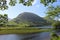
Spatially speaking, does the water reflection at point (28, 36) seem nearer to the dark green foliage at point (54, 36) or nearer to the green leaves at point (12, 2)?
the dark green foliage at point (54, 36)

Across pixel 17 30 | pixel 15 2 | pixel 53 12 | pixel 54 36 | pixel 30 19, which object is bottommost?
pixel 54 36

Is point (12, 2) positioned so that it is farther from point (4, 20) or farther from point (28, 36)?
point (28, 36)

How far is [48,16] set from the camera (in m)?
3.57

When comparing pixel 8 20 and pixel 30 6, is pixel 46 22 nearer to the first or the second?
pixel 30 6

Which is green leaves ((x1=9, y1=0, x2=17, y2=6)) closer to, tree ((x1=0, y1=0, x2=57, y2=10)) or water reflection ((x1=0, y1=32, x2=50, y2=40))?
tree ((x1=0, y1=0, x2=57, y2=10))

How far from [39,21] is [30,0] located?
1.61ft

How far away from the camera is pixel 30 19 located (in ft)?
11.8

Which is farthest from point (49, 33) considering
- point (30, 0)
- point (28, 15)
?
point (30, 0)

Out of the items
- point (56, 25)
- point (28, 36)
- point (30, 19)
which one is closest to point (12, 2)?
point (30, 19)

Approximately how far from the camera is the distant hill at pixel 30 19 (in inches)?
141

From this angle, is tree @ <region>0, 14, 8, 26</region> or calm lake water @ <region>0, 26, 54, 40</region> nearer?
calm lake water @ <region>0, 26, 54, 40</region>

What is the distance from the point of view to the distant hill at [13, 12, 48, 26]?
3578mm

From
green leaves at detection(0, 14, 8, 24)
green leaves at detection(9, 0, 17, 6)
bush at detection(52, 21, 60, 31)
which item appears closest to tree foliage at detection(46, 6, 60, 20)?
bush at detection(52, 21, 60, 31)

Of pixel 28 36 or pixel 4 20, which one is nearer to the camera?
pixel 28 36
